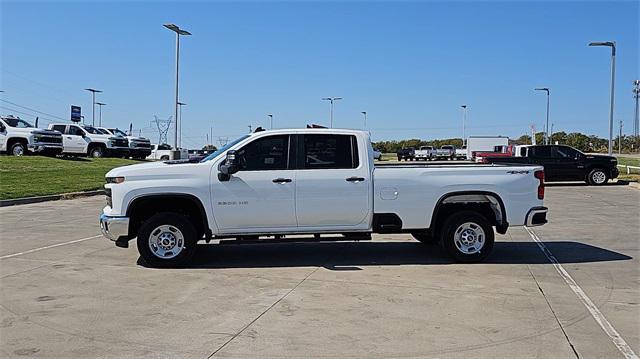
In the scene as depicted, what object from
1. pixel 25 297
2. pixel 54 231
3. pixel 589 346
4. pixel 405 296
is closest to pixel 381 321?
pixel 405 296

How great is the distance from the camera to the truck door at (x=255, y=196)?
28.4 feet

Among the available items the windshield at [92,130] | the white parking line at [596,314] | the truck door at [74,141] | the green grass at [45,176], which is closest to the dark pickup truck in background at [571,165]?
the white parking line at [596,314]

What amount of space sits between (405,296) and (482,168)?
2850 mm

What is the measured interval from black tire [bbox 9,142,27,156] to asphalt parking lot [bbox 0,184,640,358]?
22212 millimetres

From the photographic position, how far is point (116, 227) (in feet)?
28.1

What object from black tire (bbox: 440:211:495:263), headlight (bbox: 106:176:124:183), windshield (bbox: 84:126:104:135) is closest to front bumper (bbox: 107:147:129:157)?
windshield (bbox: 84:126:104:135)

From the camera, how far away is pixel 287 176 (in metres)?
8.74

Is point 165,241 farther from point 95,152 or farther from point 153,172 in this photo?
point 95,152

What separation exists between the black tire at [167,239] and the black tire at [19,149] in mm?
25875

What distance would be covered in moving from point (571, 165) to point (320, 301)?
22187mm

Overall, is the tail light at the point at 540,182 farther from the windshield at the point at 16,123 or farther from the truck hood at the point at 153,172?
the windshield at the point at 16,123

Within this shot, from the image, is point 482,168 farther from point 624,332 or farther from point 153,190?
point 153,190

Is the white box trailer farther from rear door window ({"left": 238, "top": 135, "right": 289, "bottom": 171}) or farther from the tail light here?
rear door window ({"left": 238, "top": 135, "right": 289, "bottom": 171})

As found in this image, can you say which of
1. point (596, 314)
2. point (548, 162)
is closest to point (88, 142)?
point (548, 162)
